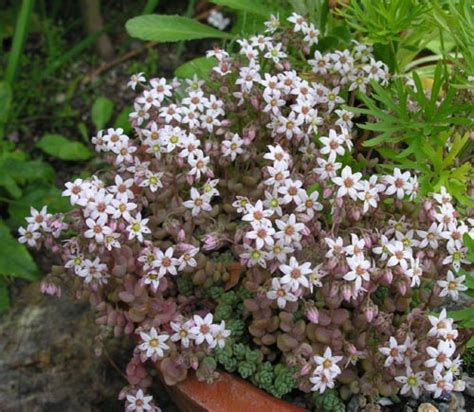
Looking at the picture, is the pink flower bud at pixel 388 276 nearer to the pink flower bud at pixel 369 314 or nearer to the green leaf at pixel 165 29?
the pink flower bud at pixel 369 314

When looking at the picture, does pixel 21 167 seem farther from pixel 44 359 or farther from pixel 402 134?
pixel 402 134

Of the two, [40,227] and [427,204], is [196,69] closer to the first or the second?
[40,227]

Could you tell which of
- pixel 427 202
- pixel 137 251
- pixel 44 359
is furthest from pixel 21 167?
pixel 427 202

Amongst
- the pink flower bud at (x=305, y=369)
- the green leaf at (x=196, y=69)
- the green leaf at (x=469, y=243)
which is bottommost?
the pink flower bud at (x=305, y=369)

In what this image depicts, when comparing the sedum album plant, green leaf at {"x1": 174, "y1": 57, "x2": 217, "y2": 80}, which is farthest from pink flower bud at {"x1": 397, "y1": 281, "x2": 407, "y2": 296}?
green leaf at {"x1": 174, "y1": 57, "x2": 217, "y2": 80}

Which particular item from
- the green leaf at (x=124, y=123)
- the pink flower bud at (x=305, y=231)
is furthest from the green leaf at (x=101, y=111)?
the pink flower bud at (x=305, y=231)

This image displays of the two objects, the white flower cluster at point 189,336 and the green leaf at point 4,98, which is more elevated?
the white flower cluster at point 189,336

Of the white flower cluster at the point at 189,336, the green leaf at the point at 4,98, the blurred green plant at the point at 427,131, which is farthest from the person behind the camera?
the green leaf at the point at 4,98
